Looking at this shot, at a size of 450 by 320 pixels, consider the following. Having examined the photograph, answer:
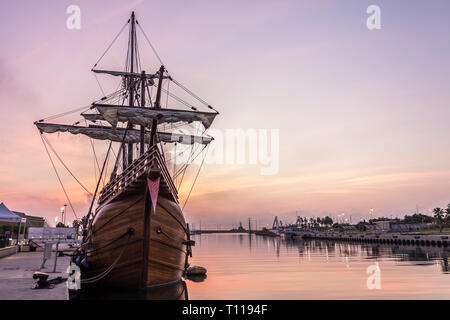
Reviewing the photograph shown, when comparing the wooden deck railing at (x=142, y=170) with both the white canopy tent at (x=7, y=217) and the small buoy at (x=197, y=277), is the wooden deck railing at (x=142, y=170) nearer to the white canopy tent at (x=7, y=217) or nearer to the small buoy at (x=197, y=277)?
the small buoy at (x=197, y=277)

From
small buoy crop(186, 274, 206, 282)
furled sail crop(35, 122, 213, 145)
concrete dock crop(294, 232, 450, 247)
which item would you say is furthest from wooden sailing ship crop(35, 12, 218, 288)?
concrete dock crop(294, 232, 450, 247)

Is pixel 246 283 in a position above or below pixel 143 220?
below

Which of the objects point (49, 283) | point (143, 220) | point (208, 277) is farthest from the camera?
point (208, 277)

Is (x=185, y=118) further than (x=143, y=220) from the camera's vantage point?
Yes

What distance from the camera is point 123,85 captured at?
33.4 metres

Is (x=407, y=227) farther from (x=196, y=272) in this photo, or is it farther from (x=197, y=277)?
(x=197, y=277)

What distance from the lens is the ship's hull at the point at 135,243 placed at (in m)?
14.0

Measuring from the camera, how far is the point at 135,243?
14.0 metres

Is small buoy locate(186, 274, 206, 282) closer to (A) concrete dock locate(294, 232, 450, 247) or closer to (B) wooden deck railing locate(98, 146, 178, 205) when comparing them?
(B) wooden deck railing locate(98, 146, 178, 205)

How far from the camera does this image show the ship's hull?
550 inches
